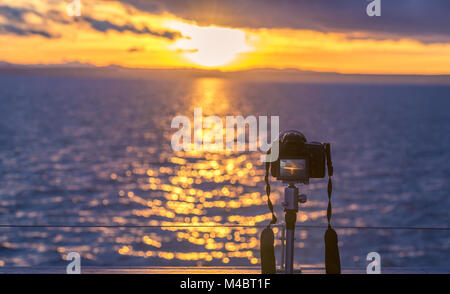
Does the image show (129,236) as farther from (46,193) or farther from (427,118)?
(427,118)

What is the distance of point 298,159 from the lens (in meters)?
3.92

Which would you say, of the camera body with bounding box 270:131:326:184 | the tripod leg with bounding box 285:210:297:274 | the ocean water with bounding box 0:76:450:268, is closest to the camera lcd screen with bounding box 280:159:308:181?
the camera body with bounding box 270:131:326:184

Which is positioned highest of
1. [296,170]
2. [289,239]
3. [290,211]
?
[296,170]

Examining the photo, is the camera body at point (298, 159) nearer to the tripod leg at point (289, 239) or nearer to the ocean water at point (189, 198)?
the tripod leg at point (289, 239)

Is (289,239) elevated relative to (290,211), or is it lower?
lower

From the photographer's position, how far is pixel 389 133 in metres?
73.6

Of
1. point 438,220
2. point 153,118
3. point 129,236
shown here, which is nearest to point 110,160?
point 129,236

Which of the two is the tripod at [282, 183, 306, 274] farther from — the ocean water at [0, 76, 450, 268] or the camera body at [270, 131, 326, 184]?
the ocean water at [0, 76, 450, 268]

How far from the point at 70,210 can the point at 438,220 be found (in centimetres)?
2384

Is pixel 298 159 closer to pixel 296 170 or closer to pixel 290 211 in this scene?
pixel 296 170

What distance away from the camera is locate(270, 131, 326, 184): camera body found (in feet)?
12.9

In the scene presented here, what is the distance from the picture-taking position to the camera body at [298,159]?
155 inches

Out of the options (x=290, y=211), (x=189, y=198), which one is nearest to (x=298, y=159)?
(x=290, y=211)
